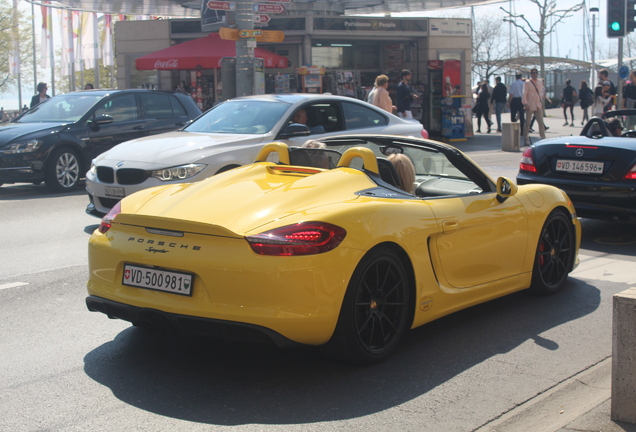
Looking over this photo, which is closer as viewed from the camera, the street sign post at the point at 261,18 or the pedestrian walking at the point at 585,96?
the street sign post at the point at 261,18

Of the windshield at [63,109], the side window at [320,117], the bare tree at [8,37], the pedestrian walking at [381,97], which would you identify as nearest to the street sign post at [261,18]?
the pedestrian walking at [381,97]

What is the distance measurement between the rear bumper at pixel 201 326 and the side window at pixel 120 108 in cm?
972

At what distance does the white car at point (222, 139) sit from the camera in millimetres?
8695

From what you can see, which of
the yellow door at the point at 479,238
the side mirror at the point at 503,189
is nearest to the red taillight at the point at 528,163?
the yellow door at the point at 479,238

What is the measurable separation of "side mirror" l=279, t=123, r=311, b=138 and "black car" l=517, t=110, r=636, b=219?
8.67 feet

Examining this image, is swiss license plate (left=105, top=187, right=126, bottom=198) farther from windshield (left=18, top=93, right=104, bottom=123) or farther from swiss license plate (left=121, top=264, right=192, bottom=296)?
windshield (left=18, top=93, right=104, bottom=123)

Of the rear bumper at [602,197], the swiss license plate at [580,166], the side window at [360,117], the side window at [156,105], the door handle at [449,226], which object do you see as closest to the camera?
the door handle at [449,226]

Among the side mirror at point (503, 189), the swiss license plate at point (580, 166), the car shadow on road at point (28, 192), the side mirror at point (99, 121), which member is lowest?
the car shadow on road at point (28, 192)

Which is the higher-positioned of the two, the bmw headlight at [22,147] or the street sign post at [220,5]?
the street sign post at [220,5]

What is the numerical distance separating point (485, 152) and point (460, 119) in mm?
4632

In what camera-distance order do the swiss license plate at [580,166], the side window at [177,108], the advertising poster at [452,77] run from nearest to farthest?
the swiss license plate at [580,166] → the side window at [177,108] → the advertising poster at [452,77]

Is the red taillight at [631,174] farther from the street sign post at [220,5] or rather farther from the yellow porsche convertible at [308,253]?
the street sign post at [220,5]

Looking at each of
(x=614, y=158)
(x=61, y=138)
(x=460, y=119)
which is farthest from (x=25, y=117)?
(x=460, y=119)

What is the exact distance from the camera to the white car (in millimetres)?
8695
